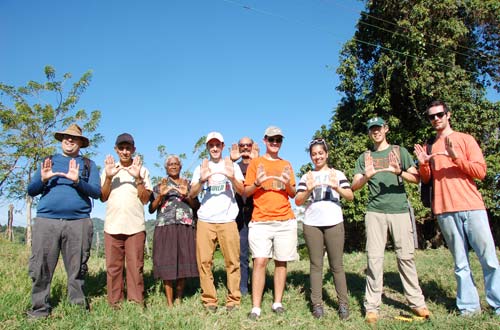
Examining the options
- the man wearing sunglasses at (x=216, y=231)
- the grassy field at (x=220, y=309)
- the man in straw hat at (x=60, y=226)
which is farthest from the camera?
the man wearing sunglasses at (x=216, y=231)

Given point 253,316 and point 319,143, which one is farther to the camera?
point 319,143

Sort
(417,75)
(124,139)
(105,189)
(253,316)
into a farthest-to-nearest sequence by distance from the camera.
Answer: (417,75) → (124,139) → (105,189) → (253,316)

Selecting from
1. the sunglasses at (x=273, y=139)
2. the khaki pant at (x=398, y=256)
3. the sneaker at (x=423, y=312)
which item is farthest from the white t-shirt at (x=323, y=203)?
the sneaker at (x=423, y=312)

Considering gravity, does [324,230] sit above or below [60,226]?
below

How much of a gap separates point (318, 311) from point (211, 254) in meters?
1.51

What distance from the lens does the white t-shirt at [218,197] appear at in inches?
187

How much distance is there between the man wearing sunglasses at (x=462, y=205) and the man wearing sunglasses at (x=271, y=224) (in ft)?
5.80

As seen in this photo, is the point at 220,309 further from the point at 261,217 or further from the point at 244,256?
the point at 261,217

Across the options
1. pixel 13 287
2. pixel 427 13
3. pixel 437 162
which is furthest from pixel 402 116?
pixel 13 287

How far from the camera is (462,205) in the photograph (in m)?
4.33

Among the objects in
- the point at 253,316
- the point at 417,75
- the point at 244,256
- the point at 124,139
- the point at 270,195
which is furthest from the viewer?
the point at 417,75

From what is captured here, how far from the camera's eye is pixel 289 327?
13.5ft

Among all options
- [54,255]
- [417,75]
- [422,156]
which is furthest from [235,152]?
[417,75]

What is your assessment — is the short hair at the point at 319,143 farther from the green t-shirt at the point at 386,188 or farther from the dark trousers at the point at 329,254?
the dark trousers at the point at 329,254
